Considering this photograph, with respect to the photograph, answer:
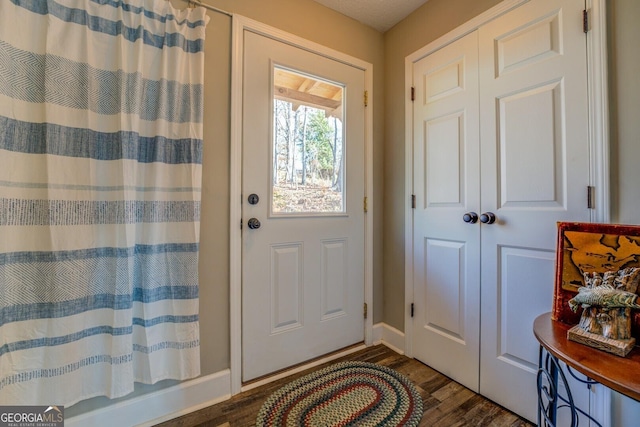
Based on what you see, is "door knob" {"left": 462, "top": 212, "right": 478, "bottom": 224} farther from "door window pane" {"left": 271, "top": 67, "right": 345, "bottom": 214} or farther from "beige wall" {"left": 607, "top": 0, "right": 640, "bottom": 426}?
"door window pane" {"left": 271, "top": 67, "right": 345, "bottom": 214}

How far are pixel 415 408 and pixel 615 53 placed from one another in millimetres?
1779

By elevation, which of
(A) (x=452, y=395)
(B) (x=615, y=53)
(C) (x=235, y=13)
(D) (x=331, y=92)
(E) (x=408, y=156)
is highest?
(C) (x=235, y=13)

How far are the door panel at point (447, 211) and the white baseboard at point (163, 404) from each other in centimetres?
126

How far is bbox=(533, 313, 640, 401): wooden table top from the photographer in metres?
0.65

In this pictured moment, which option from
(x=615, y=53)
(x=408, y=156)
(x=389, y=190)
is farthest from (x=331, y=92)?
(x=615, y=53)

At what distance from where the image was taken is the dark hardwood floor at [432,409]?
130cm

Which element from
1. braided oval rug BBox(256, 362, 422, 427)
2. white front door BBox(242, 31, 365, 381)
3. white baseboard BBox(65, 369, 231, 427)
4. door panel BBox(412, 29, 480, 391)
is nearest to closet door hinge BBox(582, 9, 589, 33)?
door panel BBox(412, 29, 480, 391)

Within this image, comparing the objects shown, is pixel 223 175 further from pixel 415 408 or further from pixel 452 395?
pixel 452 395

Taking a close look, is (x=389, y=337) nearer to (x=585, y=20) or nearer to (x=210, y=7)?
(x=585, y=20)

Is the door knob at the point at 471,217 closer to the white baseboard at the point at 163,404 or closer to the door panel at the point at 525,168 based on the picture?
the door panel at the point at 525,168

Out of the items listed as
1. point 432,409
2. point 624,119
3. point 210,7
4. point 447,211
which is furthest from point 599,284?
point 210,7

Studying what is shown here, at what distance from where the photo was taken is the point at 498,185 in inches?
55.1

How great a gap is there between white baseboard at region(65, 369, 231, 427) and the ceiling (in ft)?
7.74

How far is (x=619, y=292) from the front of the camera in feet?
2.65
